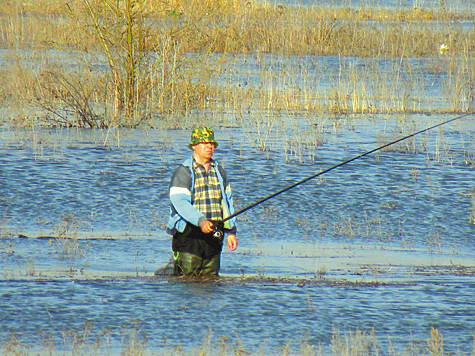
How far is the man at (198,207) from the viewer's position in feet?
20.2

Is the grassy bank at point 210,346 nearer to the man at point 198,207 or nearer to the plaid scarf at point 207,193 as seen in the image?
the man at point 198,207

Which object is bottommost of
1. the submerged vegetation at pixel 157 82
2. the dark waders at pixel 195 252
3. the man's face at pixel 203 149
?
the dark waders at pixel 195 252

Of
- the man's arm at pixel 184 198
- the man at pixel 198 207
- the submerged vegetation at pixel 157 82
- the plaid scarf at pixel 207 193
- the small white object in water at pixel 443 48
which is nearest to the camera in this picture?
the man's arm at pixel 184 198

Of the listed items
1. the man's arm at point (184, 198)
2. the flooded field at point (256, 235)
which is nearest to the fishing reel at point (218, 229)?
the man's arm at point (184, 198)

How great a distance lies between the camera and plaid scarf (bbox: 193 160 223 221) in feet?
20.6

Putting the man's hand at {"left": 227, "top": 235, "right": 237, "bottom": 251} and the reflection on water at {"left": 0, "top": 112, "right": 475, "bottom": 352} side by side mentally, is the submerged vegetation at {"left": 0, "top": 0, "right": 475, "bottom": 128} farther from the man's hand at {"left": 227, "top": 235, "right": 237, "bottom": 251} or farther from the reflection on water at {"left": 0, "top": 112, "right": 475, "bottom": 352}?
the man's hand at {"left": 227, "top": 235, "right": 237, "bottom": 251}

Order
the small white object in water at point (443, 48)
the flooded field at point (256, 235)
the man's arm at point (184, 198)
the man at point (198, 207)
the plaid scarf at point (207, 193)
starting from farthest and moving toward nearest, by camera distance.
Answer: the small white object in water at point (443, 48) < the plaid scarf at point (207, 193) < the man at point (198, 207) < the man's arm at point (184, 198) < the flooded field at point (256, 235)

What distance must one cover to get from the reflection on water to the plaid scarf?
2.00ft

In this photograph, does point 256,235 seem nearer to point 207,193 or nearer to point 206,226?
point 207,193

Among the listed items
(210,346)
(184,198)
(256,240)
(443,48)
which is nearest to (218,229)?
(184,198)

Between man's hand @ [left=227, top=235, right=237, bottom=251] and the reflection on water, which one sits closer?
the reflection on water

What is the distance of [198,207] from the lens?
247 inches

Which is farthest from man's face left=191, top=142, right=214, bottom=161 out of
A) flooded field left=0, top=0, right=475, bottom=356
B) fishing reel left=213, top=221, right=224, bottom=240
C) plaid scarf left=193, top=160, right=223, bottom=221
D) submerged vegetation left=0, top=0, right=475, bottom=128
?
submerged vegetation left=0, top=0, right=475, bottom=128

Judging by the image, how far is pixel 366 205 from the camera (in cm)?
959
